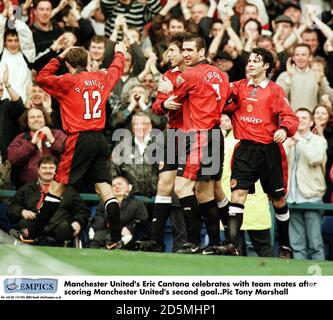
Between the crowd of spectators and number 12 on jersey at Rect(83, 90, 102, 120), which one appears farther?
the crowd of spectators

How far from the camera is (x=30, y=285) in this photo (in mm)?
13617

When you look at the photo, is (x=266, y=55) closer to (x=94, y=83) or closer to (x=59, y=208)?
(x=94, y=83)

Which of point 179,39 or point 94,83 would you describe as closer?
point 179,39

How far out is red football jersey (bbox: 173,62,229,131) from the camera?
1431 centimetres

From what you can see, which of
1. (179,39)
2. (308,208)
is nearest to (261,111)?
(179,39)

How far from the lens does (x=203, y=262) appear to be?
13812 mm

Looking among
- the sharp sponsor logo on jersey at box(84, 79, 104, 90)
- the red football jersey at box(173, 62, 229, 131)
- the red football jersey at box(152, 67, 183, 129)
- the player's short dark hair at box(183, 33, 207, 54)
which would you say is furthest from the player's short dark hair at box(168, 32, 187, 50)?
the sharp sponsor logo on jersey at box(84, 79, 104, 90)

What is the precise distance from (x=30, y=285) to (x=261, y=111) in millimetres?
3160

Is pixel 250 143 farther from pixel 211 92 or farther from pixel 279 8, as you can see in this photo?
pixel 279 8

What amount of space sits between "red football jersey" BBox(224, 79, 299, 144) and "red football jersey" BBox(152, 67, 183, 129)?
61 centimetres

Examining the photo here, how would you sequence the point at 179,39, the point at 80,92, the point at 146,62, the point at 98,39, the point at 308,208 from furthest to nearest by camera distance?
the point at 146,62 → the point at 98,39 → the point at 308,208 → the point at 80,92 → the point at 179,39

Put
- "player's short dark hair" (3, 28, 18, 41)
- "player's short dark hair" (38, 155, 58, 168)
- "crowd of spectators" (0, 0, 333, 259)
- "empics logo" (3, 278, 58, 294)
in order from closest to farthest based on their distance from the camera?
1. "empics logo" (3, 278, 58, 294)
2. "player's short dark hair" (38, 155, 58, 168)
3. "crowd of spectators" (0, 0, 333, 259)
4. "player's short dark hair" (3, 28, 18, 41)

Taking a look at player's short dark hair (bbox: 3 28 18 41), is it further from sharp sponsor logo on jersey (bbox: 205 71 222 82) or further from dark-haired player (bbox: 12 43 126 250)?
sharp sponsor logo on jersey (bbox: 205 71 222 82)
